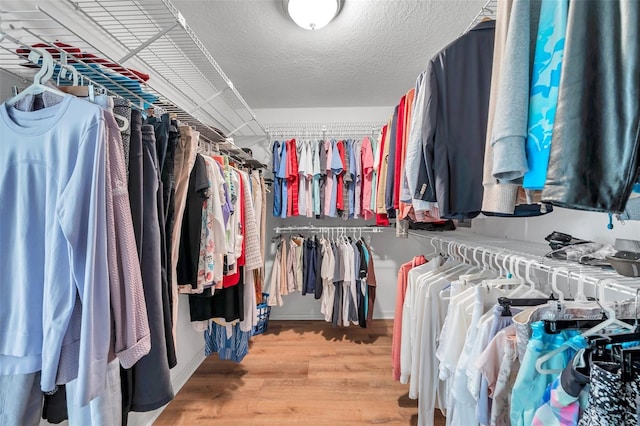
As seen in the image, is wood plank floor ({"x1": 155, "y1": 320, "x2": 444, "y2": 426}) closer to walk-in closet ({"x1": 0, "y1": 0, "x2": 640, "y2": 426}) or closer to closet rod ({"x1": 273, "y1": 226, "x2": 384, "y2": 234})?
walk-in closet ({"x1": 0, "y1": 0, "x2": 640, "y2": 426})

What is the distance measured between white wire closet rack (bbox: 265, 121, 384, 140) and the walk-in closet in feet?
2.86

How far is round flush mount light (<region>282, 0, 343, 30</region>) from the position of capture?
1419 mm

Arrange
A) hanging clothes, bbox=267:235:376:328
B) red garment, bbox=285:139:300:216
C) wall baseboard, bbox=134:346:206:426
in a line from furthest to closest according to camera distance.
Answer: red garment, bbox=285:139:300:216 → hanging clothes, bbox=267:235:376:328 → wall baseboard, bbox=134:346:206:426

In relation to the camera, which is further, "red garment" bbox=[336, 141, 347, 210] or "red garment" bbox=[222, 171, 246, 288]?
"red garment" bbox=[336, 141, 347, 210]

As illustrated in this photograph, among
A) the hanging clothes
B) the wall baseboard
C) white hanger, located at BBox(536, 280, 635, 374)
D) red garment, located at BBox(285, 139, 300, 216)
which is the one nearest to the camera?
white hanger, located at BBox(536, 280, 635, 374)

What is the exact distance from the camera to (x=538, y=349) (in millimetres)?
676

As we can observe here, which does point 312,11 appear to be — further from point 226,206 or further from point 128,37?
point 226,206

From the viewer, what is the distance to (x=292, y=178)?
254 centimetres

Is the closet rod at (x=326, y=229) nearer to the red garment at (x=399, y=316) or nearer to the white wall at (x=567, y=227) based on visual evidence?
the red garment at (x=399, y=316)

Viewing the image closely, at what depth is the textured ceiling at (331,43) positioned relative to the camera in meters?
1.53

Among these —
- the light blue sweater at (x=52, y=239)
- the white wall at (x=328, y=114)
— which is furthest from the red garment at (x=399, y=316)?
the white wall at (x=328, y=114)

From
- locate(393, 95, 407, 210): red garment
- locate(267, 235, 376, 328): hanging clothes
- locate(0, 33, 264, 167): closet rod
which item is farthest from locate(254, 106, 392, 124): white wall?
locate(393, 95, 407, 210): red garment

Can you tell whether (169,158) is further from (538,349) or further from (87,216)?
(538,349)

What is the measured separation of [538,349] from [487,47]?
0.98m
